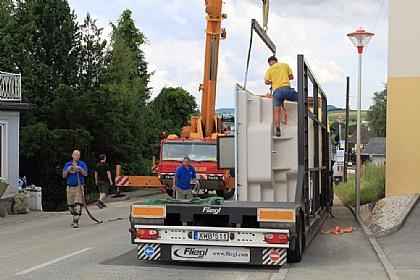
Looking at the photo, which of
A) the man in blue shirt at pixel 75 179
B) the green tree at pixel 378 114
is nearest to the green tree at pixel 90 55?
the man in blue shirt at pixel 75 179

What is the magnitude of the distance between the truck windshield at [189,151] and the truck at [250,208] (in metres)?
11.7

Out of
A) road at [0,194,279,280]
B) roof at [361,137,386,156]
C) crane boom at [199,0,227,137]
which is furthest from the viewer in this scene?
roof at [361,137,386,156]

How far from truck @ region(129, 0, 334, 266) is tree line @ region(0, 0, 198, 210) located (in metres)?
21.3

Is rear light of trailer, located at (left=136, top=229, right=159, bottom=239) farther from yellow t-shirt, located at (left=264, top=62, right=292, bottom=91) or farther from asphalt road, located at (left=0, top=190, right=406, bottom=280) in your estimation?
yellow t-shirt, located at (left=264, top=62, right=292, bottom=91)

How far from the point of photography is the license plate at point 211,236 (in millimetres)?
10023

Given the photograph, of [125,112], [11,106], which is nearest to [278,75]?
[11,106]

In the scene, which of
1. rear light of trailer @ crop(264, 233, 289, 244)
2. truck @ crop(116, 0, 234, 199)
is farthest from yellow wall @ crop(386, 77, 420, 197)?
rear light of trailer @ crop(264, 233, 289, 244)

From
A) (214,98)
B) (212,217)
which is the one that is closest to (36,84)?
(214,98)

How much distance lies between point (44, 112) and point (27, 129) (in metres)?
3.97

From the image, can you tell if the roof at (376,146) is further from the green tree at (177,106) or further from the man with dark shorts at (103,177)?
the man with dark shorts at (103,177)

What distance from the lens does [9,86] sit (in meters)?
23.2

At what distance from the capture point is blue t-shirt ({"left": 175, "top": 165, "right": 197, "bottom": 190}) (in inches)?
621

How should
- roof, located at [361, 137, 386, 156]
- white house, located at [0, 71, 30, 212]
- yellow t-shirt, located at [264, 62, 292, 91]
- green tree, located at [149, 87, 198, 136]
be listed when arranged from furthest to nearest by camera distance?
roof, located at [361, 137, 386, 156], green tree, located at [149, 87, 198, 136], white house, located at [0, 71, 30, 212], yellow t-shirt, located at [264, 62, 292, 91]

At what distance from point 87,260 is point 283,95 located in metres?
4.40
